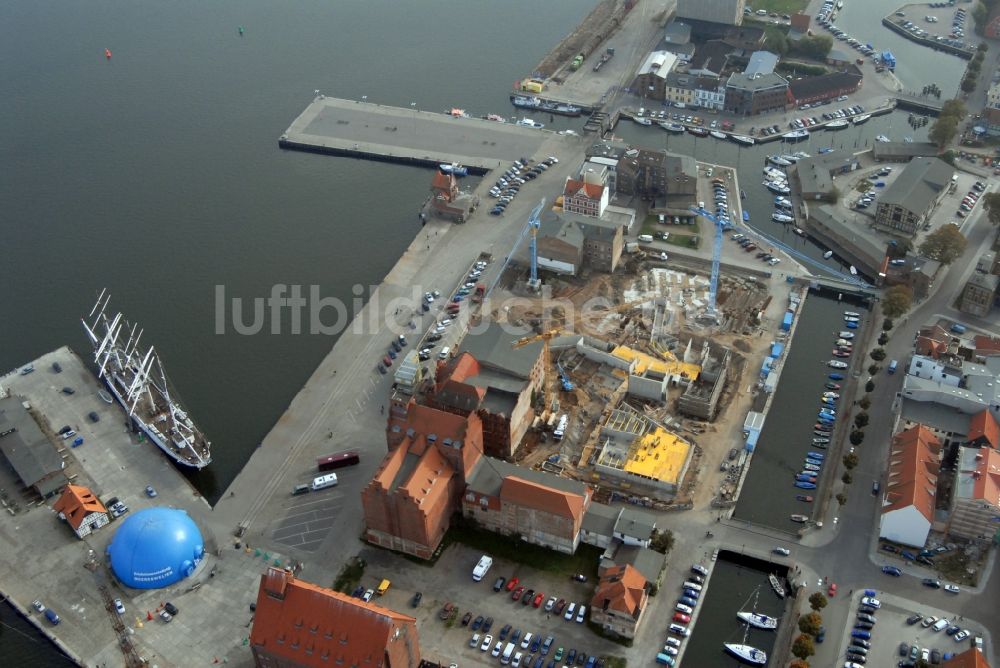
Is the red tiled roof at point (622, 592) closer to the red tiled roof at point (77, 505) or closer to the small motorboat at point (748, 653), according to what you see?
the small motorboat at point (748, 653)

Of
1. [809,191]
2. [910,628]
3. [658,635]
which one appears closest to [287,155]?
[809,191]

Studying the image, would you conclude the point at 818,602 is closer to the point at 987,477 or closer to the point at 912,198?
the point at 987,477

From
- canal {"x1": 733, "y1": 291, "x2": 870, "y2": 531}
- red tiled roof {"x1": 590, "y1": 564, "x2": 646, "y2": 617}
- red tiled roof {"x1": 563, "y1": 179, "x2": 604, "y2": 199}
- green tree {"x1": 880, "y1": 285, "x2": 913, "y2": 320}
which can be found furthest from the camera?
red tiled roof {"x1": 563, "y1": 179, "x2": 604, "y2": 199}

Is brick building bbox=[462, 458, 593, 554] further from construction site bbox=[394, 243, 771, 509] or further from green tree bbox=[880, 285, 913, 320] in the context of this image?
green tree bbox=[880, 285, 913, 320]

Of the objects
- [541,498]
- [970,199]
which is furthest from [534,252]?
[970,199]

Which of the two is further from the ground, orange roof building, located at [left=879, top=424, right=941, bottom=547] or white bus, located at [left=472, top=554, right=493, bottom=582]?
orange roof building, located at [left=879, top=424, right=941, bottom=547]

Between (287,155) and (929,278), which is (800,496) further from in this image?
(287,155)

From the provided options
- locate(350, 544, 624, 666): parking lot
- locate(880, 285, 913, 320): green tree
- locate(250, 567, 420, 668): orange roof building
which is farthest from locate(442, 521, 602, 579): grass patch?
locate(880, 285, 913, 320): green tree
